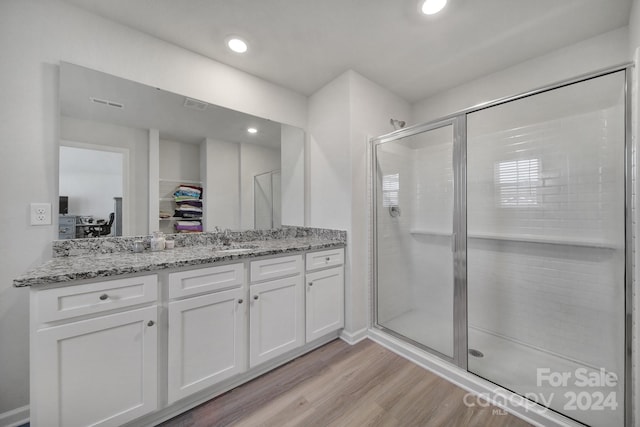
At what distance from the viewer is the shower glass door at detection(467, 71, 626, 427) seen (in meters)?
1.52

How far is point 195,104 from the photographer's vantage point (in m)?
1.93

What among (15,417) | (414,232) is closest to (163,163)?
(15,417)

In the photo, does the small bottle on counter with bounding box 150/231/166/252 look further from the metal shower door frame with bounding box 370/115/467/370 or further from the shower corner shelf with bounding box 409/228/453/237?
the shower corner shelf with bounding box 409/228/453/237

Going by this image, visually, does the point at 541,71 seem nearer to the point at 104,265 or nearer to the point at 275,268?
the point at 275,268

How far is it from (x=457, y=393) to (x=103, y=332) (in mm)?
2048

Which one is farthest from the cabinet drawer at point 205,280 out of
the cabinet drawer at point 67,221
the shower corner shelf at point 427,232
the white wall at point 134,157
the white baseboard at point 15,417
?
the shower corner shelf at point 427,232

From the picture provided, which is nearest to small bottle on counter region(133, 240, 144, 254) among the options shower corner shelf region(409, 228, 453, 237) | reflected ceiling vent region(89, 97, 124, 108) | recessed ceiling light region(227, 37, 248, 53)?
reflected ceiling vent region(89, 97, 124, 108)

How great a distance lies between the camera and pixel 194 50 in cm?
189

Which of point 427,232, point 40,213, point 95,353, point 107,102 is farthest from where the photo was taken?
point 427,232

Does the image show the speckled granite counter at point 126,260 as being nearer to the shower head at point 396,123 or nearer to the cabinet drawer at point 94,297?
the cabinet drawer at point 94,297

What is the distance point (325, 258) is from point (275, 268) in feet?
1.59

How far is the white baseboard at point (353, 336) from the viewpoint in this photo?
2.15 m

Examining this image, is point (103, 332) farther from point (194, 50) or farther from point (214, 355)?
point (194, 50)

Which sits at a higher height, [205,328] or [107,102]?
[107,102]
